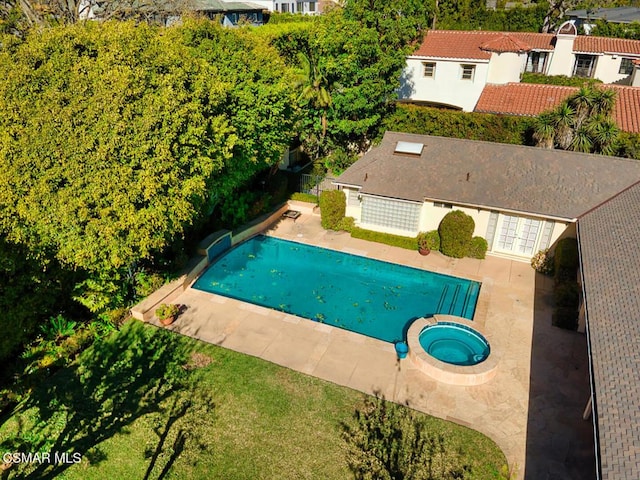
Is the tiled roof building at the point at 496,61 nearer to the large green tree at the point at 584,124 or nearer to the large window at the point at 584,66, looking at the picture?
the large window at the point at 584,66

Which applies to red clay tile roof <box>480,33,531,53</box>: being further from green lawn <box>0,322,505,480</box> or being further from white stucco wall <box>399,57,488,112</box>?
green lawn <box>0,322,505,480</box>

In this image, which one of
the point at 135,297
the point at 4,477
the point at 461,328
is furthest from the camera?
the point at 135,297

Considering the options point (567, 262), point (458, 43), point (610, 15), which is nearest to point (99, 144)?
point (567, 262)

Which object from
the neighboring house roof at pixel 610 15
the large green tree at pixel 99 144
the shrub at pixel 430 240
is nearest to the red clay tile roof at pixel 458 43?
the shrub at pixel 430 240

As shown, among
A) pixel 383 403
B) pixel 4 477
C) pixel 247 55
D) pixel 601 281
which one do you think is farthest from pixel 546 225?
pixel 4 477

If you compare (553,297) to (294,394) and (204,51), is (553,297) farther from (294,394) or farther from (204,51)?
(204,51)

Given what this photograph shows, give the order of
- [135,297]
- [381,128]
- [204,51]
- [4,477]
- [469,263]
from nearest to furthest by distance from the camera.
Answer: [4,477]
[135,297]
[204,51]
[469,263]
[381,128]
